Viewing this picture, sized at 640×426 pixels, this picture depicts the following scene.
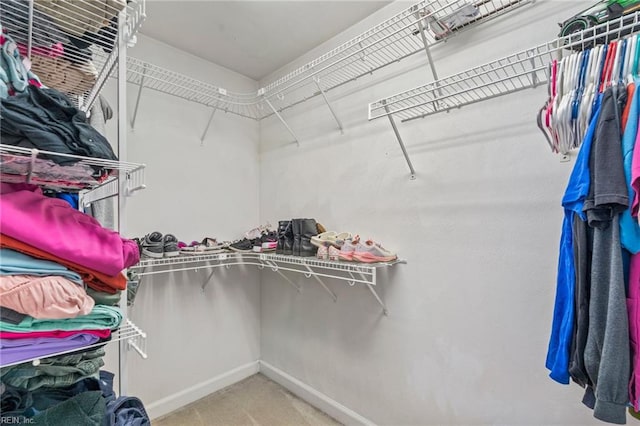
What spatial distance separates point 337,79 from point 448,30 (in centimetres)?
74

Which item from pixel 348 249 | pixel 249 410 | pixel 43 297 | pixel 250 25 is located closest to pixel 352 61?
pixel 250 25

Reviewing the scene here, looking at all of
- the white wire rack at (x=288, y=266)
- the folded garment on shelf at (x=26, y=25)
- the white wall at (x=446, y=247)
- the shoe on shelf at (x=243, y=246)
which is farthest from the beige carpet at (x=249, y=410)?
the folded garment on shelf at (x=26, y=25)

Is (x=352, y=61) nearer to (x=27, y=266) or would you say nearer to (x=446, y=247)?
(x=446, y=247)

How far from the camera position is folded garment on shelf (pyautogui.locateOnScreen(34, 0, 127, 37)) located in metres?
0.85

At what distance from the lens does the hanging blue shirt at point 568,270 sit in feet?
2.55

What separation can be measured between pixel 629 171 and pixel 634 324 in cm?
37

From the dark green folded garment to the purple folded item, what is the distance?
187 mm

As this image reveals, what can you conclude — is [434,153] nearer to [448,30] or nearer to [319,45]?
[448,30]

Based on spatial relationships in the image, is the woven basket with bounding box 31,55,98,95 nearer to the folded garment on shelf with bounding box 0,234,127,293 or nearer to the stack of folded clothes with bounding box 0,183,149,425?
the stack of folded clothes with bounding box 0,183,149,425

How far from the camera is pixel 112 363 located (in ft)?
5.63

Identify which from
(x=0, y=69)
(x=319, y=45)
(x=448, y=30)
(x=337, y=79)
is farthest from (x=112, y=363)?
(x=448, y=30)

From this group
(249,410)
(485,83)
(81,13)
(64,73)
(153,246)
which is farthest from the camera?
(249,410)

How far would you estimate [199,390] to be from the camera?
→ 81.2 inches

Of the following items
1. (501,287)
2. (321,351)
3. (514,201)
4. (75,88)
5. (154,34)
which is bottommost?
(321,351)
